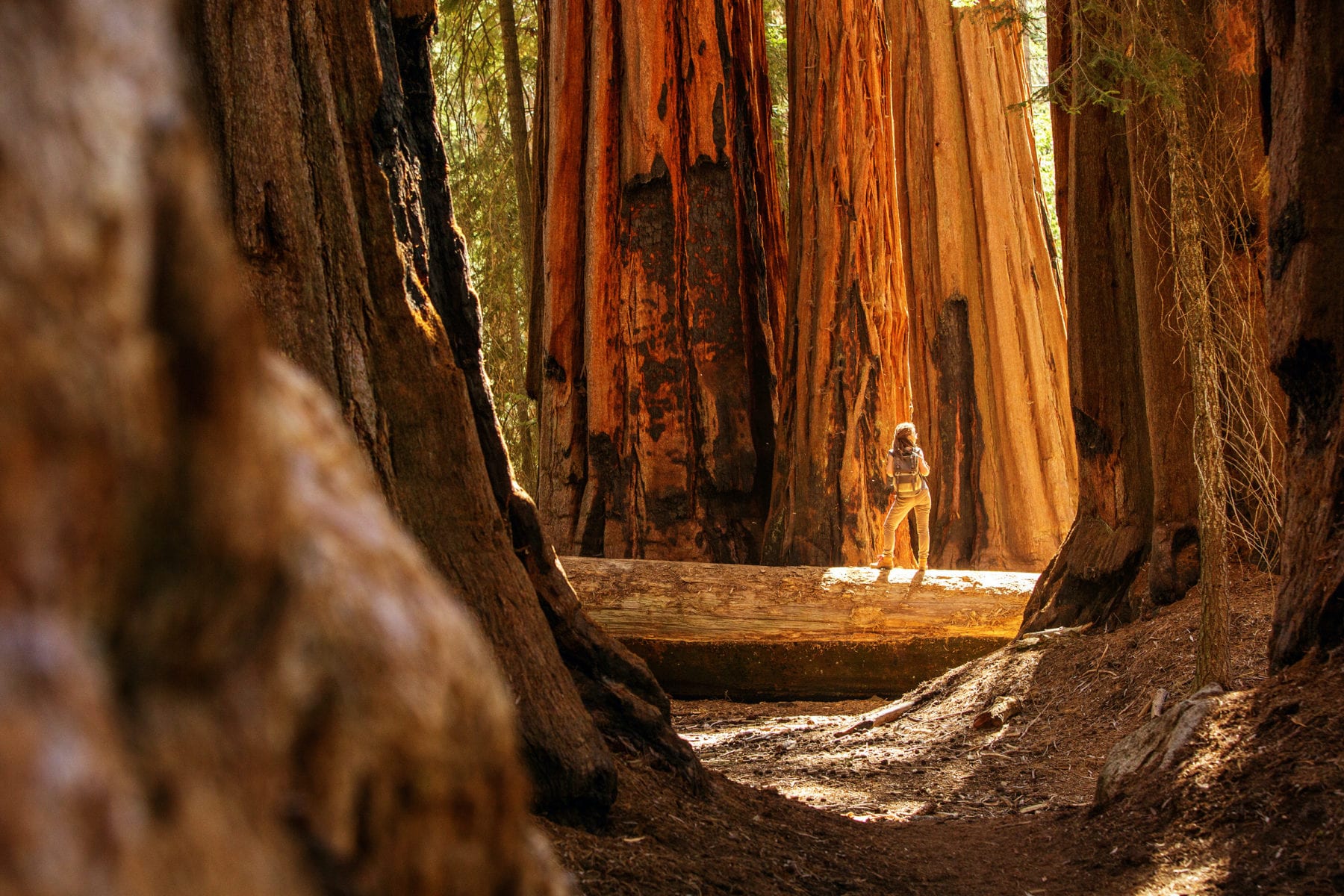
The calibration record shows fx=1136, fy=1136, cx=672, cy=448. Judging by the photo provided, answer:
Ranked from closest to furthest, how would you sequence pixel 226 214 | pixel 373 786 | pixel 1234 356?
pixel 373 786 < pixel 226 214 < pixel 1234 356

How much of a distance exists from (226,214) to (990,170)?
10445 mm

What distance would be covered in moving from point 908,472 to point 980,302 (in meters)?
4.28

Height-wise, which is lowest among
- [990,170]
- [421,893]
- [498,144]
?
[421,893]

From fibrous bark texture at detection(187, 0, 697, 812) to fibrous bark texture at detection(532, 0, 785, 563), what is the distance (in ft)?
17.4

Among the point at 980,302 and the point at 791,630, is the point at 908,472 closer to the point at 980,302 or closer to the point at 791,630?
the point at 791,630

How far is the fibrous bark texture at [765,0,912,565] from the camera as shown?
847 centimetres

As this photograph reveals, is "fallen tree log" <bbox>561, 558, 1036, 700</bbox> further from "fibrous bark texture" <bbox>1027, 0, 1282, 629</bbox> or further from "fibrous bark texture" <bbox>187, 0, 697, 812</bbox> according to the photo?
"fibrous bark texture" <bbox>187, 0, 697, 812</bbox>

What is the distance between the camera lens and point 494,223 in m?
12.2

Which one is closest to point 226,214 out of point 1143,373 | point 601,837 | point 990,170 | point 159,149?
point 601,837

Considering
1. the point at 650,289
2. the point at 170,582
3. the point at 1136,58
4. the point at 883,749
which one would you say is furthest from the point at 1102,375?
the point at 170,582

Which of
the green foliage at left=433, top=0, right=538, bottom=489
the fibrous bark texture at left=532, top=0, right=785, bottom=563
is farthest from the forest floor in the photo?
the green foliage at left=433, top=0, right=538, bottom=489

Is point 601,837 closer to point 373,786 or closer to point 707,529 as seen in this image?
point 373,786

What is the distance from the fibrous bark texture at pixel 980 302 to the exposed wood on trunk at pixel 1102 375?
510 cm

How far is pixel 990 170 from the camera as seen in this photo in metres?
11.8
